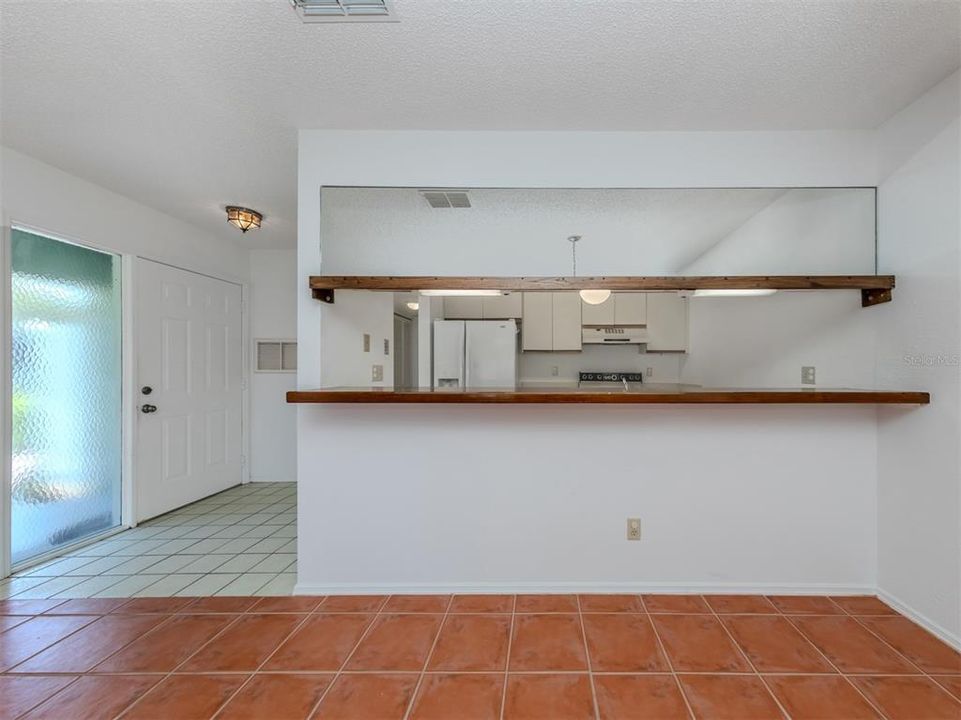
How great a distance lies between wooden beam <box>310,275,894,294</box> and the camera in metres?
2.15

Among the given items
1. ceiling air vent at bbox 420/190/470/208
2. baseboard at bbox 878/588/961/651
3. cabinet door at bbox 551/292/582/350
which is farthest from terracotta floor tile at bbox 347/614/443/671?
baseboard at bbox 878/588/961/651

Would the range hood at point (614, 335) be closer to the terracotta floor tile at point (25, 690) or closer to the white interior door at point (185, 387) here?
the terracotta floor tile at point (25, 690)

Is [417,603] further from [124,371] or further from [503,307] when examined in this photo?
[124,371]

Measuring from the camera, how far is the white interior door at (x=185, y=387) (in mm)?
3381

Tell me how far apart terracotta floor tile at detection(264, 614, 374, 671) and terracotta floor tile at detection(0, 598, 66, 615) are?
4.43ft

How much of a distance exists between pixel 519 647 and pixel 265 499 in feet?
9.70

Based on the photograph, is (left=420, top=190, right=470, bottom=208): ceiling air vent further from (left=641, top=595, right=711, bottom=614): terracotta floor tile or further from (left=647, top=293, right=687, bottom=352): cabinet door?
(left=641, top=595, right=711, bottom=614): terracotta floor tile

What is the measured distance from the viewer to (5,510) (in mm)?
2463

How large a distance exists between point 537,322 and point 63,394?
3068mm

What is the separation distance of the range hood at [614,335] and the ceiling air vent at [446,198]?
3.34 feet

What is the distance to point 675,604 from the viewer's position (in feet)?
7.16

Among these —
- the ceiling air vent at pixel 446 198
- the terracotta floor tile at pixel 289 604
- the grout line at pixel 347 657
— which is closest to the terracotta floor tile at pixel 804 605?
the grout line at pixel 347 657

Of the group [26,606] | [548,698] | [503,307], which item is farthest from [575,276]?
[26,606]

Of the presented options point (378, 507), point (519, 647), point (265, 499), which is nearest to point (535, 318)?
point (378, 507)
